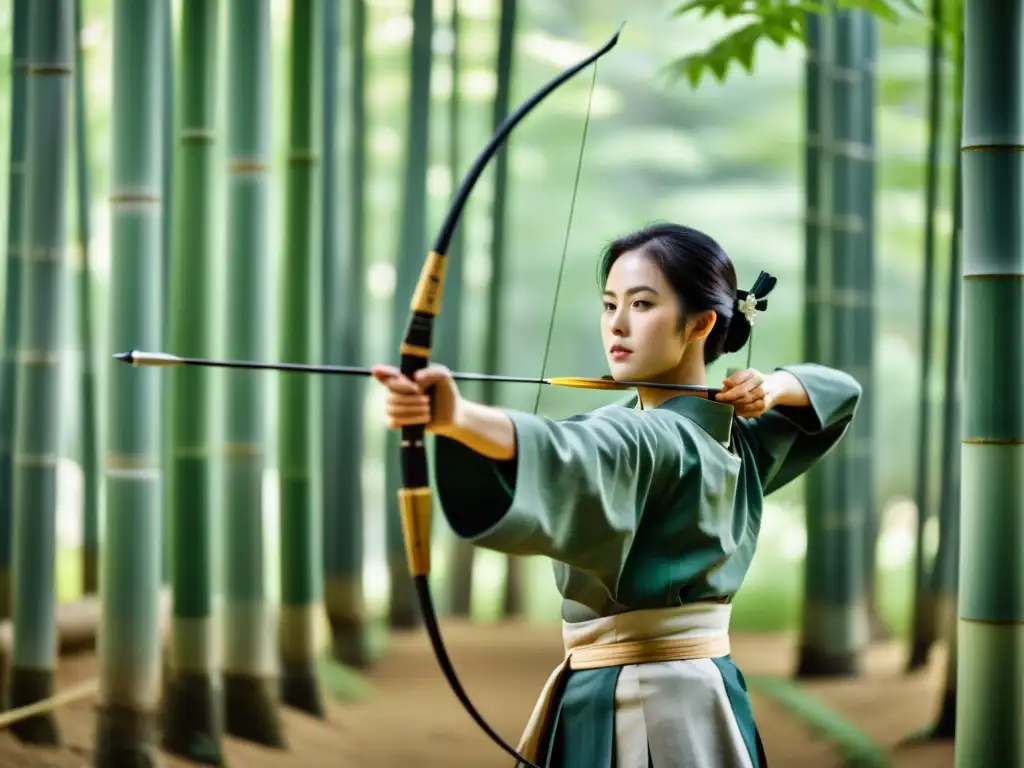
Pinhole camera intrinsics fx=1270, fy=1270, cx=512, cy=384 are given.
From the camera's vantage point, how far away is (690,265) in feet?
4.90

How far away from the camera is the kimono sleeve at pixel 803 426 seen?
1.70 meters

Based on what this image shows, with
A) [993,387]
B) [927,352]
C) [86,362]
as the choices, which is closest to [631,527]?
[993,387]

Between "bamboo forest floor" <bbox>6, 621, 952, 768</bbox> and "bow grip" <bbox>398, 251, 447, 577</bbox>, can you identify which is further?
"bamboo forest floor" <bbox>6, 621, 952, 768</bbox>

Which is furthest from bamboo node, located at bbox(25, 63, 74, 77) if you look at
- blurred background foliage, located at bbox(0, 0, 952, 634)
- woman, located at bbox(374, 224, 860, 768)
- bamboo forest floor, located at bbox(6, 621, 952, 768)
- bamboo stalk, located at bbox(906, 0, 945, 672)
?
blurred background foliage, located at bbox(0, 0, 952, 634)

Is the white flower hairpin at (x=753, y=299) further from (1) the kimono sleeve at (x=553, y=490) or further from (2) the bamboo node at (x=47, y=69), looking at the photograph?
(2) the bamboo node at (x=47, y=69)

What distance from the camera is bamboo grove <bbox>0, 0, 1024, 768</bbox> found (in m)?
1.95

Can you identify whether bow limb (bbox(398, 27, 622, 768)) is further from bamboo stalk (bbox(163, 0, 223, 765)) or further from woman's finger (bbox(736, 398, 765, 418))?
bamboo stalk (bbox(163, 0, 223, 765))

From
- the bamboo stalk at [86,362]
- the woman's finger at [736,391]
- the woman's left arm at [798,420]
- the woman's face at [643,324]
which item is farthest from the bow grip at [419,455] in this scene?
the bamboo stalk at [86,362]

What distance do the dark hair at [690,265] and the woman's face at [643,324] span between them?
0.04 feet

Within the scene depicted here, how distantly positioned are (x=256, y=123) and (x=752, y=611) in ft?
14.3

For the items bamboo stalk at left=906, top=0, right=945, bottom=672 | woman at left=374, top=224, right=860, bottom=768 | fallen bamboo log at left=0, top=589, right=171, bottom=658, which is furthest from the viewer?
bamboo stalk at left=906, top=0, right=945, bottom=672

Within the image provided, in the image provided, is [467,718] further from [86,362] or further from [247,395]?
[86,362]

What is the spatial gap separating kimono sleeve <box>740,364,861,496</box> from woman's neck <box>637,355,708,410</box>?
167 millimetres

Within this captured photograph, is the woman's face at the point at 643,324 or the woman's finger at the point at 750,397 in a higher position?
the woman's face at the point at 643,324
